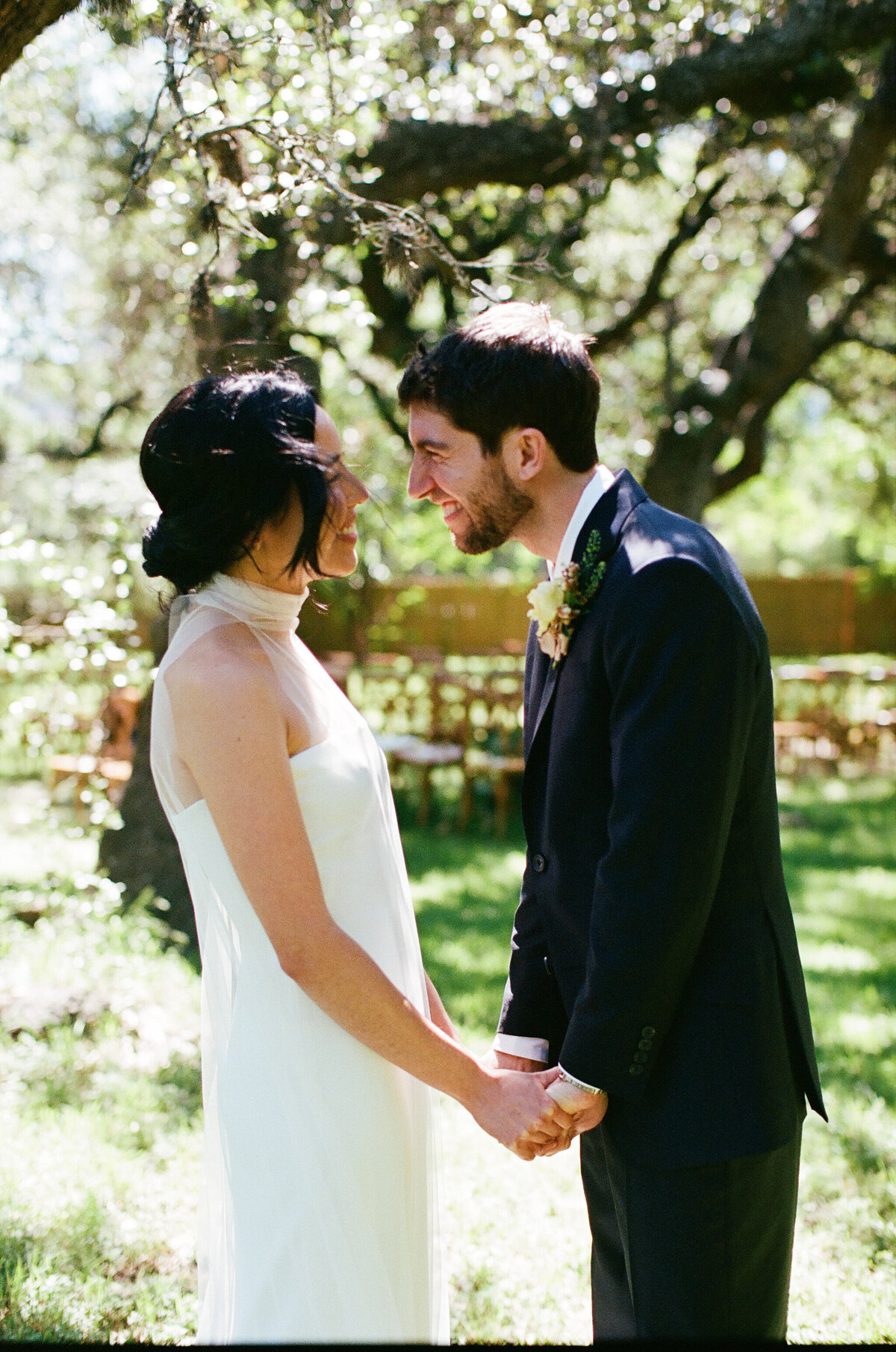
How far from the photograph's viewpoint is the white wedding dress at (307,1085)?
2.06 m

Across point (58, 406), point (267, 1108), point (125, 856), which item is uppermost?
point (58, 406)

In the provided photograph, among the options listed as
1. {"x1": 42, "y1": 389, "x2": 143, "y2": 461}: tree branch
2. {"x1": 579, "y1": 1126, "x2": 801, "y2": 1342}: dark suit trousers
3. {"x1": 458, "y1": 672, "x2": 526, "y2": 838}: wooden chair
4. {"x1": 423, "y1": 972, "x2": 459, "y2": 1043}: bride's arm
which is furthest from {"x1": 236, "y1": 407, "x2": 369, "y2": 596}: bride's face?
{"x1": 458, "y1": 672, "x2": 526, "y2": 838}: wooden chair

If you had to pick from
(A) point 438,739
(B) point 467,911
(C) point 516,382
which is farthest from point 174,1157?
(A) point 438,739

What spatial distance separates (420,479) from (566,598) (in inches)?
18.8

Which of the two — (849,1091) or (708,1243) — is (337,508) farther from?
(849,1091)

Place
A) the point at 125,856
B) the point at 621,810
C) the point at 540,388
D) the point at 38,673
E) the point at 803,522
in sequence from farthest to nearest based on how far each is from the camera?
the point at 803,522
the point at 125,856
the point at 38,673
the point at 540,388
the point at 621,810

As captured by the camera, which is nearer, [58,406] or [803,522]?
[58,406]

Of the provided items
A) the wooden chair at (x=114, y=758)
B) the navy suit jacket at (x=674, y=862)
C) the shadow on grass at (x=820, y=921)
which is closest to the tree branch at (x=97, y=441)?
the wooden chair at (x=114, y=758)

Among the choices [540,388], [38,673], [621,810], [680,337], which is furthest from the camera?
[680,337]

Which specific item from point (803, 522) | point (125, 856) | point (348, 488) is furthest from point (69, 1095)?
point (803, 522)

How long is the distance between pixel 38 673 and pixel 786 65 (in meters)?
5.88

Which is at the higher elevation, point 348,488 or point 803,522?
point 803,522

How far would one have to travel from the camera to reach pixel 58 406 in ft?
47.3

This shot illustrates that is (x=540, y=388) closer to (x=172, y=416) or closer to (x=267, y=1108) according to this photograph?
(x=172, y=416)
